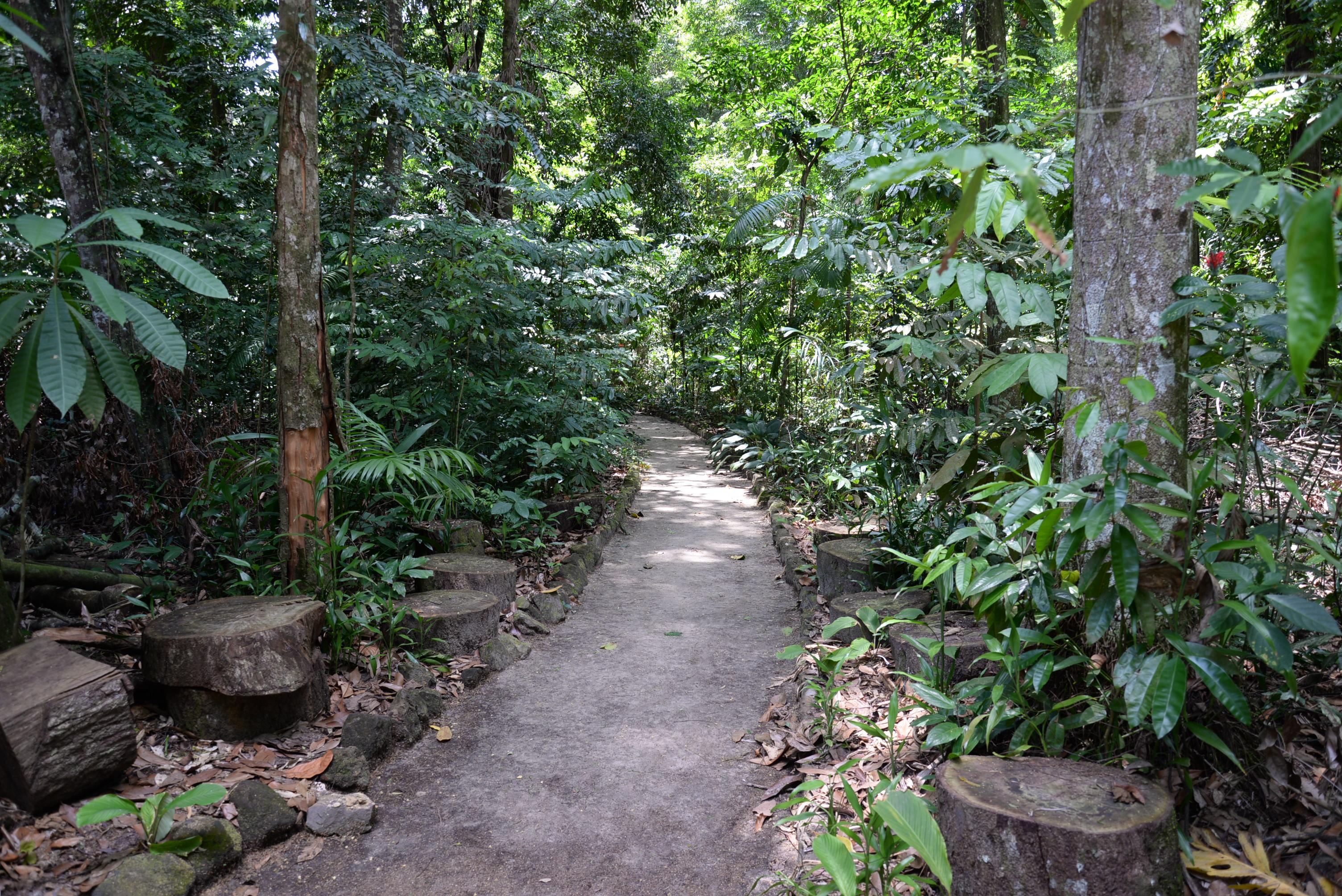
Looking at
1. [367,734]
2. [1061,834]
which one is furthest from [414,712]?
[1061,834]

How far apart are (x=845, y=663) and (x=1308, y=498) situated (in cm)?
193

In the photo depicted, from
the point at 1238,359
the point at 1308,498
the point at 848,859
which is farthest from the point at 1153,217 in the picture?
the point at 848,859

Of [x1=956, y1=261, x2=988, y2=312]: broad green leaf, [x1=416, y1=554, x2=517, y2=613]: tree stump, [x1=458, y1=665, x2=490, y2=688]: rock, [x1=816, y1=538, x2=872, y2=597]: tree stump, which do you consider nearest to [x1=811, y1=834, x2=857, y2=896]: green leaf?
[x1=956, y1=261, x2=988, y2=312]: broad green leaf

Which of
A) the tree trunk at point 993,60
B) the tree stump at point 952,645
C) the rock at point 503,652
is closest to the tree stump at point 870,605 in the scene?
the tree stump at point 952,645

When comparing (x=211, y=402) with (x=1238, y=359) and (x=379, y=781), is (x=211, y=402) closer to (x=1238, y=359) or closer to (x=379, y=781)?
(x=379, y=781)

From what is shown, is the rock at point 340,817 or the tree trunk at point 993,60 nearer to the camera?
the rock at point 340,817

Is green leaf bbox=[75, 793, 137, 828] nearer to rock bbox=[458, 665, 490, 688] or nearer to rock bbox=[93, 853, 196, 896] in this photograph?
rock bbox=[93, 853, 196, 896]

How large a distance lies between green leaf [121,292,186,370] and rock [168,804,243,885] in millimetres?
1397

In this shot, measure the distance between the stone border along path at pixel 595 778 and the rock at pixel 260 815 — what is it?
5cm

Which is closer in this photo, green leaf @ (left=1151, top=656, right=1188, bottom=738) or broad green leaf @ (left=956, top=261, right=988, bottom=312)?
green leaf @ (left=1151, top=656, right=1188, bottom=738)

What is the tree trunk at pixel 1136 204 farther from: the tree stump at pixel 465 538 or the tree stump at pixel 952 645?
the tree stump at pixel 465 538

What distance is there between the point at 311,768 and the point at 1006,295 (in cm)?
295

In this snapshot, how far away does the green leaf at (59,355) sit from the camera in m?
1.96

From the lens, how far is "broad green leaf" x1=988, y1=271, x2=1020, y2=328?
232 centimetres
